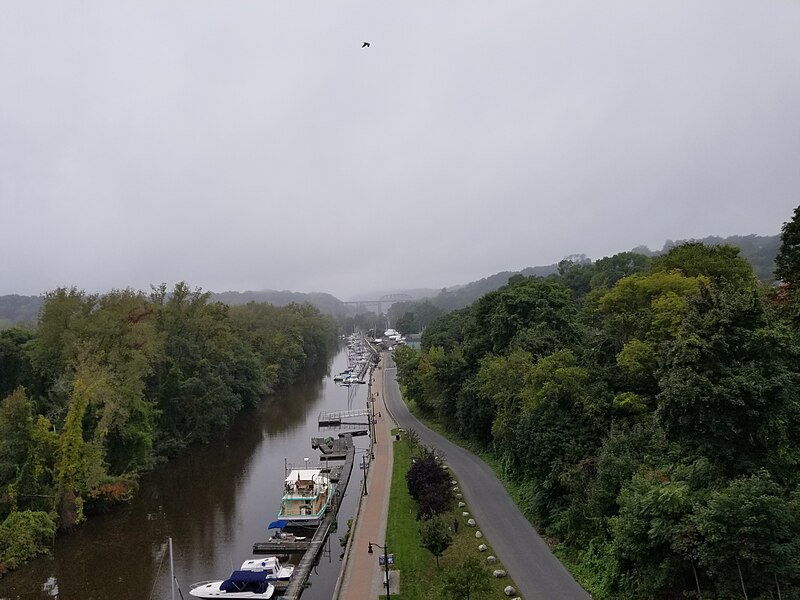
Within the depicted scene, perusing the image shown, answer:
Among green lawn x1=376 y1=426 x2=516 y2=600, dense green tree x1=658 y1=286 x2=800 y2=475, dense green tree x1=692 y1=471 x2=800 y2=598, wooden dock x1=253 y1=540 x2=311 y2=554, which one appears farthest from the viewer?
wooden dock x1=253 y1=540 x2=311 y2=554

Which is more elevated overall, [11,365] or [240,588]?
[11,365]

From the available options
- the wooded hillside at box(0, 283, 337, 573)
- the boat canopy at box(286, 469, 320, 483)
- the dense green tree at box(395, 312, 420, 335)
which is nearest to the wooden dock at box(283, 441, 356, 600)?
the boat canopy at box(286, 469, 320, 483)

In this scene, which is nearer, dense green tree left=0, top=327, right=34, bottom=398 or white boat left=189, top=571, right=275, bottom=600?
white boat left=189, top=571, right=275, bottom=600

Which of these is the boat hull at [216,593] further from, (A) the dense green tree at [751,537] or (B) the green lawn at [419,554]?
(A) the dense green tree at [751,537]

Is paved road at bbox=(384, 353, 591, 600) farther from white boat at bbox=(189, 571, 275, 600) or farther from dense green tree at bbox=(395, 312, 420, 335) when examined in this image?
dense green tree at bbox=(395, 312, 420, 335)

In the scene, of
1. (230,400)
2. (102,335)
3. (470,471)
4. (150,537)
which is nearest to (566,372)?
(470,471)

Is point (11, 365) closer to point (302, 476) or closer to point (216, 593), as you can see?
point (302, 476)

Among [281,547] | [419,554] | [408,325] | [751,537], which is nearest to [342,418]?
[281,547]

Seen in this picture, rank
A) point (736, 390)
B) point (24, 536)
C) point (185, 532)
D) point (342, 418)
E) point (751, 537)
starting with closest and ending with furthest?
point (751, 537) < point (736, 390) < point (24, 536) < point (185, 532) < point (342, 418)
